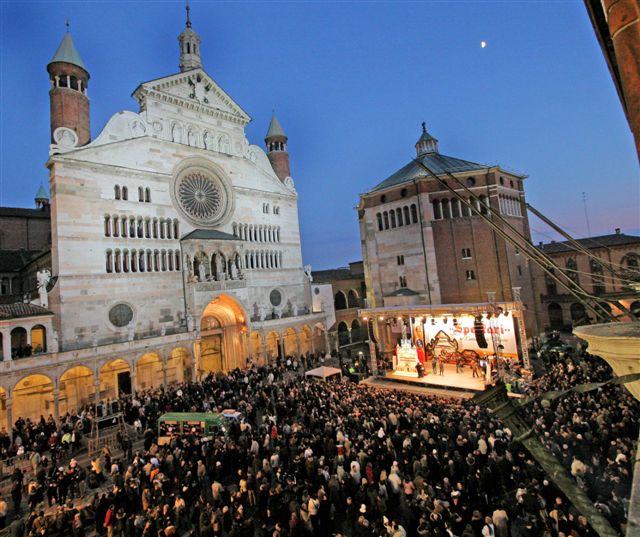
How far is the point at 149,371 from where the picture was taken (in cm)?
2809

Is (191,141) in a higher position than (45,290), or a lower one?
higher

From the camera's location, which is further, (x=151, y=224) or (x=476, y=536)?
(x=151, y=224)

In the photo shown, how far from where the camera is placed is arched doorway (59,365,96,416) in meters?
24.0

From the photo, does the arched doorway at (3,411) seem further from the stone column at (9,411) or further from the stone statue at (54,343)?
the stone statue at (54,343)

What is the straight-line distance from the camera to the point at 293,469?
12.4 meters

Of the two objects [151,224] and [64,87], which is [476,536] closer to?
[151,224]

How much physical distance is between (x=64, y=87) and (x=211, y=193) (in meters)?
12.9

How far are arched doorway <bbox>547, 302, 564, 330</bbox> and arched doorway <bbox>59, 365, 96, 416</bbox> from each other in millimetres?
46312

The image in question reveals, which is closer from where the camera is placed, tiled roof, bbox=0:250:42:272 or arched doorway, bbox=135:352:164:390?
arched doorway, bbox=135:352:164:390

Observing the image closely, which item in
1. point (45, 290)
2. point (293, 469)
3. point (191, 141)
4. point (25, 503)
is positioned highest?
point (191, 141)

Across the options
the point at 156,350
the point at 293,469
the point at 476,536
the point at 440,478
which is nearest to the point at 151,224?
the point at 156,350

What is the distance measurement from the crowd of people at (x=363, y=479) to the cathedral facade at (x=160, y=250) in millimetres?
8544

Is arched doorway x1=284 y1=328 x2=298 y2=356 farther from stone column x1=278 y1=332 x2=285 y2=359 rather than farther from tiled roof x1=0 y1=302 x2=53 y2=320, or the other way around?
tiled roof x1=0 y1=302 x2=53 y2=320

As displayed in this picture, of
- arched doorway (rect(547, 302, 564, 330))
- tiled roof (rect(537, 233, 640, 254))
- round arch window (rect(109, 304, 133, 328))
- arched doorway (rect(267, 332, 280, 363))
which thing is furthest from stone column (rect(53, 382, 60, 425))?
arched doorway (rect(547, 302, 564, 330))
